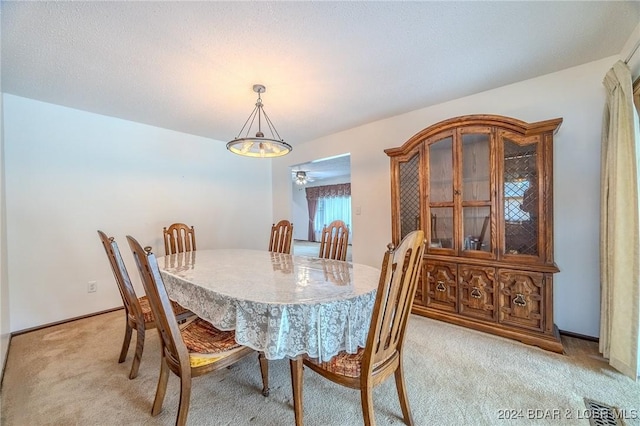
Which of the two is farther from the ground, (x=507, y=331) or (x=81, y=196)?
(x=81, y=196)

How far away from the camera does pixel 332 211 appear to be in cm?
879

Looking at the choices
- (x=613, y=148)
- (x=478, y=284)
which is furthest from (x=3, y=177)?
(x=613, y=148)

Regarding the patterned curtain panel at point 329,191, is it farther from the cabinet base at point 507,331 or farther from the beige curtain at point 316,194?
the cabinet base at point 507,331

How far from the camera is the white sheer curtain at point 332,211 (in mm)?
8419

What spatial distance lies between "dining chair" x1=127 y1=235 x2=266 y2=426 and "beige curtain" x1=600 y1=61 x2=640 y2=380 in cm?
235

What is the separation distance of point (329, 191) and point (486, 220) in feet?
21.7

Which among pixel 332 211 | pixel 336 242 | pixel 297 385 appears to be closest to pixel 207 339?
pixel 297 385

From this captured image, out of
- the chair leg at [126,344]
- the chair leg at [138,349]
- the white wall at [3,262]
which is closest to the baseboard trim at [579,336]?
the chair leg at [138,349]

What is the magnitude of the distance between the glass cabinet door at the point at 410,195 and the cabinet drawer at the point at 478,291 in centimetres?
60

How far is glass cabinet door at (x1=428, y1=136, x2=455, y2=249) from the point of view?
7.94 ft

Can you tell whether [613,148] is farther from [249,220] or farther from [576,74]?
[249,220]

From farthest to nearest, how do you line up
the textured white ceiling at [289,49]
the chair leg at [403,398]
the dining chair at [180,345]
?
the textured white ceiling at [289,49] < the chair leg at [403,398] < the dining chair at [180,345]

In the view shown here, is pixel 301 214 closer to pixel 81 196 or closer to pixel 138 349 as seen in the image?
pixel 81 196

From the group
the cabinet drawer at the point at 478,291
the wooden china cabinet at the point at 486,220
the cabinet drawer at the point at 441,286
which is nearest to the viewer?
the wooden china cabinet at the point at 486,220
